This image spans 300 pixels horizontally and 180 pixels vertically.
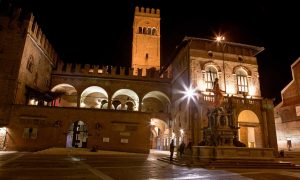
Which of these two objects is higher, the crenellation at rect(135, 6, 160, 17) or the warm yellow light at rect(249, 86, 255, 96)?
the crenellation at rect(135, 6, 160, 17)

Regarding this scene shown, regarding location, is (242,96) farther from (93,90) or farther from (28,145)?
(28,145)

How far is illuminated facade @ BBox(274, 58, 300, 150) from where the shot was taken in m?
30.8

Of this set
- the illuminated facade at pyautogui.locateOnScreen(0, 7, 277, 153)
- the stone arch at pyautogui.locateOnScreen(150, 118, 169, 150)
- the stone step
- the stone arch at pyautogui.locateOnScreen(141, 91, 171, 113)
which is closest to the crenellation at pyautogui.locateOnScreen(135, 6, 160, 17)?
the illuminated facade at pyautogui.locateOnScreen(0, 7, 277, 153)

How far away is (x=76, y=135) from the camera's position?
1214 inches

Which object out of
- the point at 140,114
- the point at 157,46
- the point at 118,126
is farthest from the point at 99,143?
the point at 157,46

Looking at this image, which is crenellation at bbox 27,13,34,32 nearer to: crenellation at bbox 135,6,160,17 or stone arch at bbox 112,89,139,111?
stone arch at bbox 112,89,139,111

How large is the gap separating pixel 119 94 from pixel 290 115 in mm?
24897

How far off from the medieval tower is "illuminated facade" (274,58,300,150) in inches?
849

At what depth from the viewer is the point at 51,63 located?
102ft

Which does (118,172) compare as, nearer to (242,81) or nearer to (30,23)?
(30,23)

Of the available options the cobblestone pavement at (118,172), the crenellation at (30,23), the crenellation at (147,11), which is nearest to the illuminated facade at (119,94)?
the crenellation at (30,23)

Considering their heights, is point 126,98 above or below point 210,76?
below

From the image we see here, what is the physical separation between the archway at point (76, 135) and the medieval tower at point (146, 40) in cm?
1533

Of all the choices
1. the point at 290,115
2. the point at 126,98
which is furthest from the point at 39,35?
the point at 290,115
